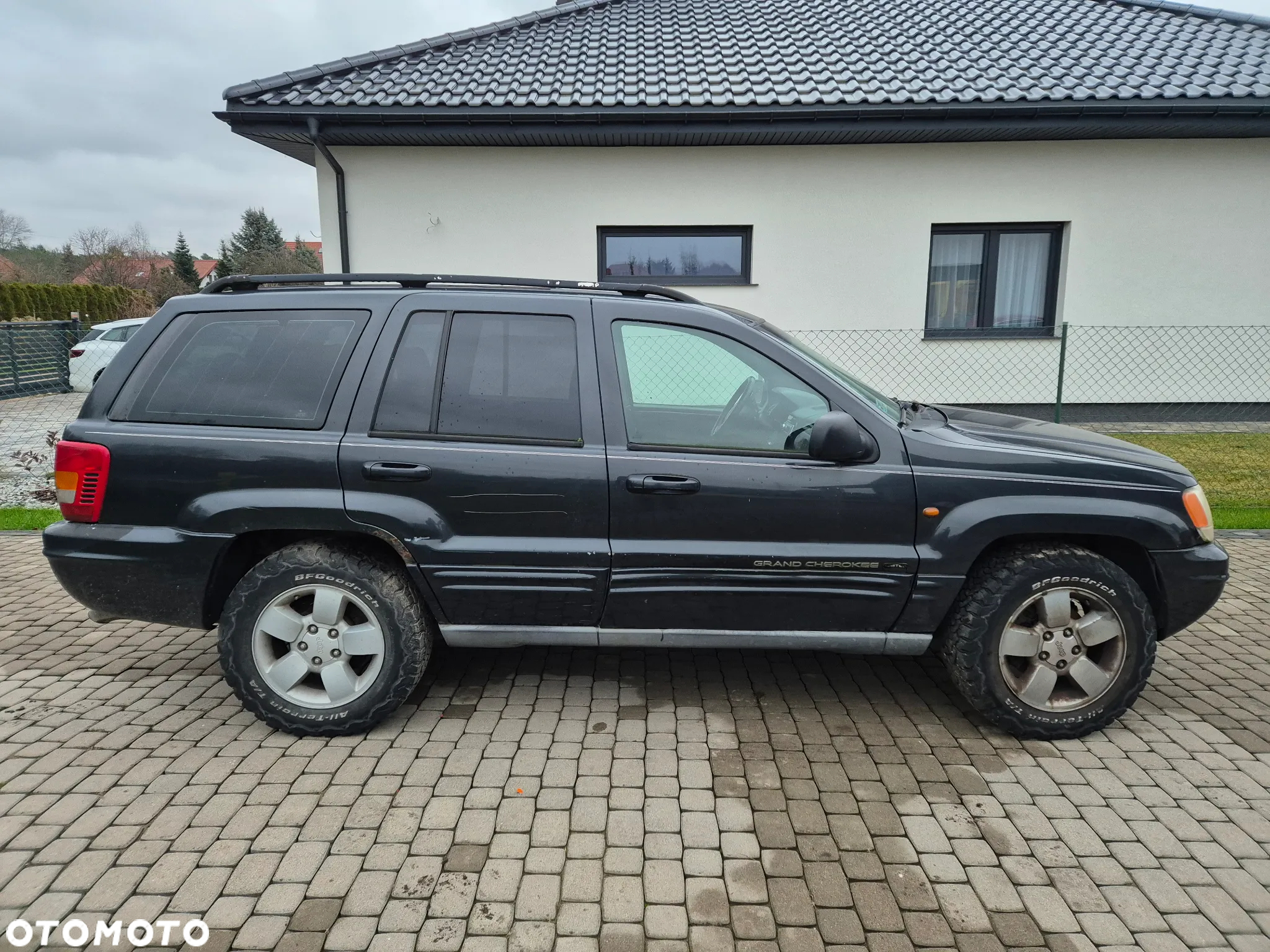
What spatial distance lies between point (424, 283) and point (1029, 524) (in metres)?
2.74

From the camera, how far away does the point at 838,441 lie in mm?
2920

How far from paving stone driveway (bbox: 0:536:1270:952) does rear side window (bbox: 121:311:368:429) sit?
53.2 inches

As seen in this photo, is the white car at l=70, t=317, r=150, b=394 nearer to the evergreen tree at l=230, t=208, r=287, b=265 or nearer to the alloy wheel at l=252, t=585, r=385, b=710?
the alloy wheel at l=252, t=585, r=385, b=710

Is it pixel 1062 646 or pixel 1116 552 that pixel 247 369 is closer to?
pixel 1062 646

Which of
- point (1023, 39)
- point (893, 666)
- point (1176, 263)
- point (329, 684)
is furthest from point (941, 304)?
point (329, 684)

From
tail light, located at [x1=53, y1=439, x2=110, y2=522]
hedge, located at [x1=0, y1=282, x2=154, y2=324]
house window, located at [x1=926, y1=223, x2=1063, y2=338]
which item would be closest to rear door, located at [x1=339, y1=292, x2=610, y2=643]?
tail light, located at [x1=53, y1=439, x2=110, y2=522]

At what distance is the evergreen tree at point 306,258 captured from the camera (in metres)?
41.5

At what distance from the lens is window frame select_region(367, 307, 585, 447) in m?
3.07

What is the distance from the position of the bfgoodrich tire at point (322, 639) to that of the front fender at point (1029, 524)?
216 centimetres

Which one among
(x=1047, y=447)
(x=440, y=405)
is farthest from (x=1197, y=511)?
(x=440, y=405)

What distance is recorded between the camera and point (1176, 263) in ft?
30.7

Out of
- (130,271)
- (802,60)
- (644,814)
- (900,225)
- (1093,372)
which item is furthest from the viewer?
(130,271)

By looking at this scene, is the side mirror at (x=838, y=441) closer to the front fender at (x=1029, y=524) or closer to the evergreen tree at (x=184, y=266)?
the front fender at (x=1029, y=524)

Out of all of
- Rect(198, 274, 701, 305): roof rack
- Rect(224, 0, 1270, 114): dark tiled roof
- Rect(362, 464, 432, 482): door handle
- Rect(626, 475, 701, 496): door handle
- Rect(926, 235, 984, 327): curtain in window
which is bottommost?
Rect(626, 475, 701, 496): door handle
